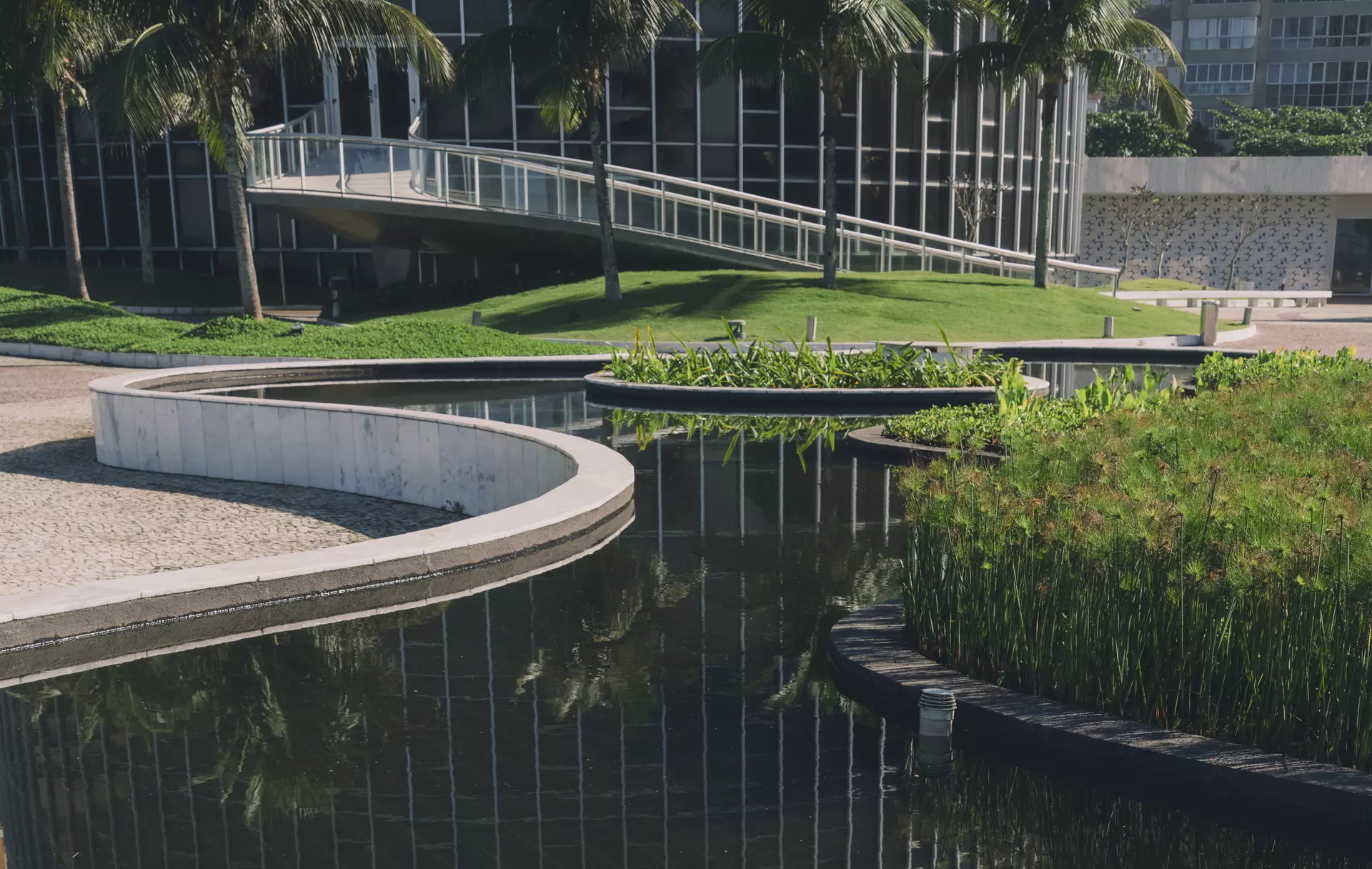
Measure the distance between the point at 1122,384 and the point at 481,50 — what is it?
17.9 metres

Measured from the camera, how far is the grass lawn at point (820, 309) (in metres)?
25.1

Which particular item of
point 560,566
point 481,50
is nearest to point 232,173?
point 481,50

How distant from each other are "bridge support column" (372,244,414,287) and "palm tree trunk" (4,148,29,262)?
13.0 metres

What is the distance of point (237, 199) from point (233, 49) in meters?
2.96

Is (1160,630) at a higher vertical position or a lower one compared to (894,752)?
higher

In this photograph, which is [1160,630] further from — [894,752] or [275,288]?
[275,288]

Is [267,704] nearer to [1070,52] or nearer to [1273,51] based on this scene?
[1070,52]

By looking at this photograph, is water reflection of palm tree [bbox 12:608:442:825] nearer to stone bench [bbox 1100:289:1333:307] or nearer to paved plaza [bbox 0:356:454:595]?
paved plaza [bbox 0:356:454:595]

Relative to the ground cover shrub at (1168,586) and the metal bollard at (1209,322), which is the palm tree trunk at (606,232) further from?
the ground cover shrub at (1168,586)

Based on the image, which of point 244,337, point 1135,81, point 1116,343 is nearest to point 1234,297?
point 1135,81

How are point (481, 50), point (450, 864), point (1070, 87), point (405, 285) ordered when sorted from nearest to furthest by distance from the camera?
1. point (450, 864)
2. point (481, 50)
3. point (405, 285)
4. point (1070, 87)

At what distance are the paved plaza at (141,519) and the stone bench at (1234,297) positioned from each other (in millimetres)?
32409

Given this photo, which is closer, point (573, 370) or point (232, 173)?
point (573, 370)

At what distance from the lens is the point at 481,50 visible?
26.2 metres
